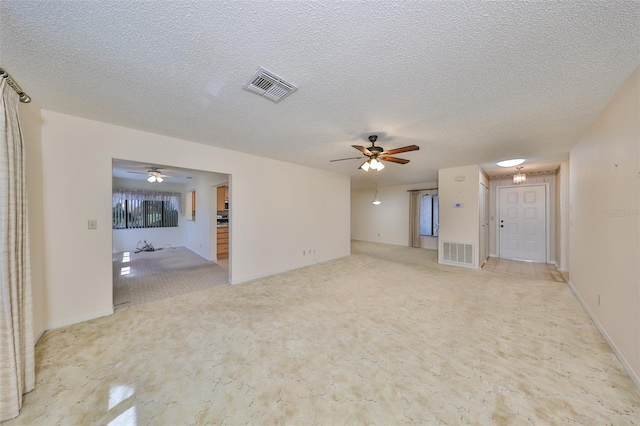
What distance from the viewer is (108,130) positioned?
2912mm

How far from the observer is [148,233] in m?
7.53

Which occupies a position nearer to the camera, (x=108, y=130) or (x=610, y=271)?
(x=610, y=271)

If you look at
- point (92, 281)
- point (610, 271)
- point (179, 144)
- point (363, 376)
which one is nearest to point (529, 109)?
point (610, 271)

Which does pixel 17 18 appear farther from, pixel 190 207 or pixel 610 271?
pixel 190 207

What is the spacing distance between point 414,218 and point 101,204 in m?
8.24

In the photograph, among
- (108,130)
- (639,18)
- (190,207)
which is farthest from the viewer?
(190,207)

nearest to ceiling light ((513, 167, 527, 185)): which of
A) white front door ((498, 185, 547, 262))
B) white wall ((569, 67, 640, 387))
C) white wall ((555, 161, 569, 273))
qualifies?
white front door ((498, 185, 547, 262))

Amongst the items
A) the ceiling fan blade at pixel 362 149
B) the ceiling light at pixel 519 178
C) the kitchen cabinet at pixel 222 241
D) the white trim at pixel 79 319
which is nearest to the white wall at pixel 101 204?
the white trim at pixel 79 319

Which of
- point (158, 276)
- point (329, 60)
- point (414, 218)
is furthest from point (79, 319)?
point (414, 218)

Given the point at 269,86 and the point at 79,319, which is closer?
the point at 269,86

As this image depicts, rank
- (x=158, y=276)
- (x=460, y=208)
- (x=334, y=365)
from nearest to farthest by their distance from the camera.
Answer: (x=334, y=365), (x=158, y=276), (x=460, y=208)

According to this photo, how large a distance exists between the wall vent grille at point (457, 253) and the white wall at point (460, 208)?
0.24 feet

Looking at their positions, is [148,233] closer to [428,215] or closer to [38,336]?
[38,336]

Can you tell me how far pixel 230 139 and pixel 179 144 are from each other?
796 millimetres
